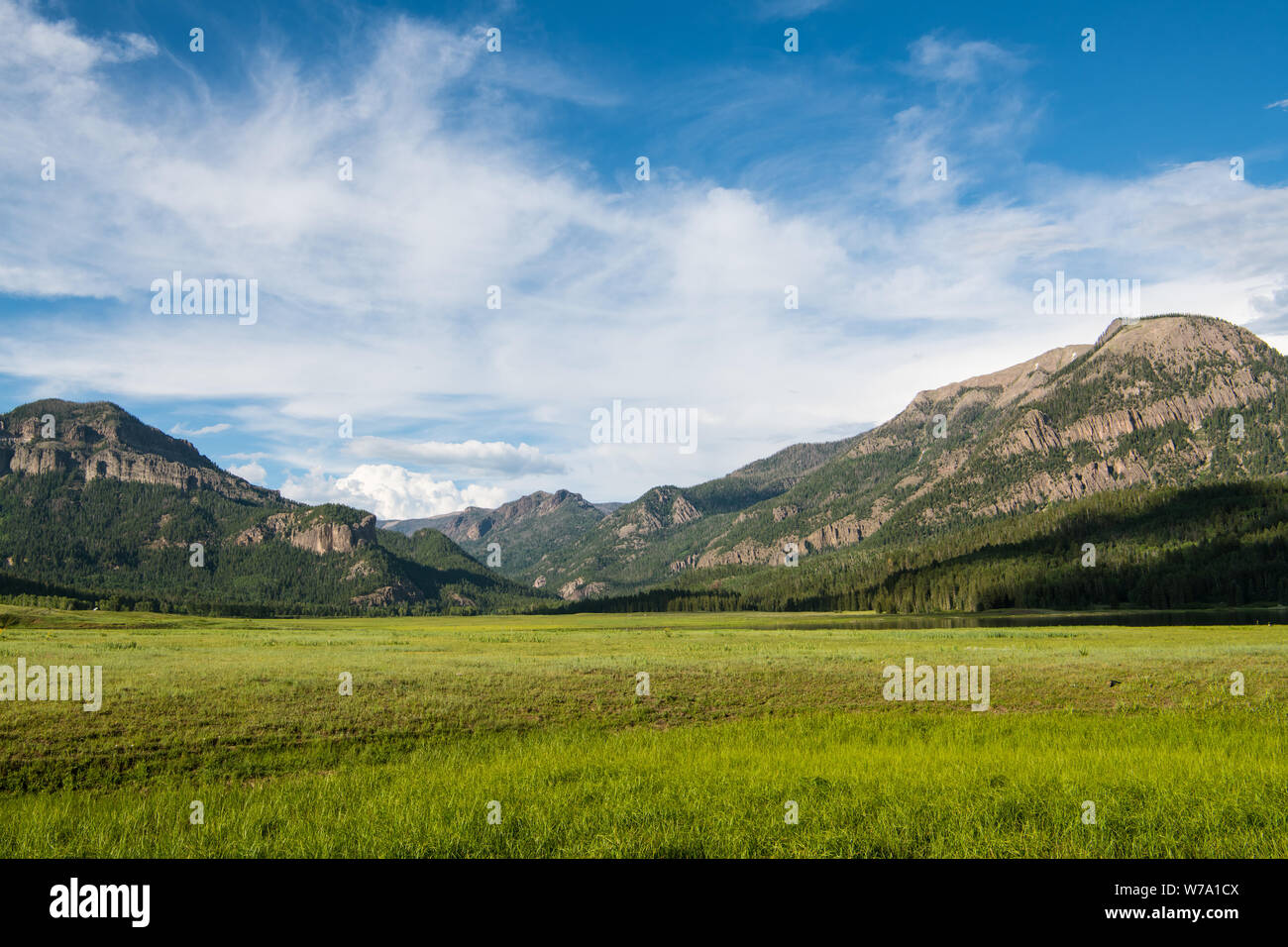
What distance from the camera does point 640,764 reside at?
53.9 feet

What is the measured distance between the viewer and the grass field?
10.1 meters

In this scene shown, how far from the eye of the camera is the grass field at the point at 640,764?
1007 cm
